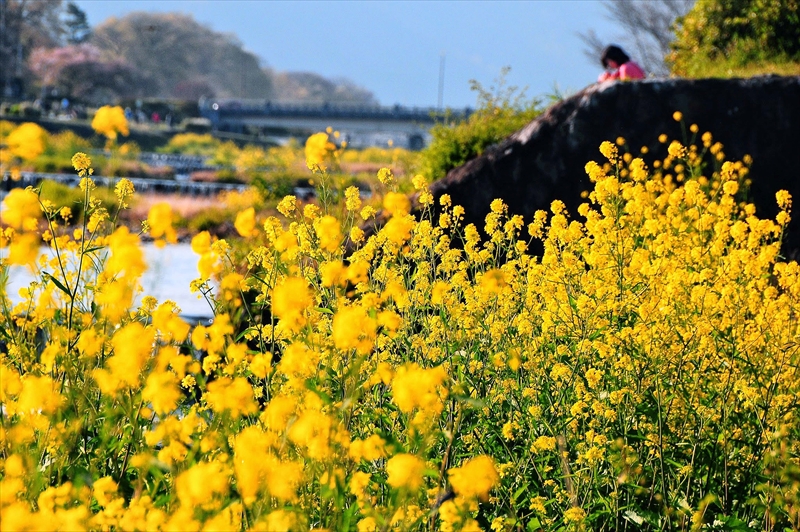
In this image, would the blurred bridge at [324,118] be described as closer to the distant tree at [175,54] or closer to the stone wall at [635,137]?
the distant tree at [175,54]

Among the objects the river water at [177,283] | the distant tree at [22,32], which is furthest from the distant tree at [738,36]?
the distant tree at [22,32]

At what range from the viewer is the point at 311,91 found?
12625cm

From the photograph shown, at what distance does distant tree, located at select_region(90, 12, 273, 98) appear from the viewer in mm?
84375

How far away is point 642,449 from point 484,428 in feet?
1.79

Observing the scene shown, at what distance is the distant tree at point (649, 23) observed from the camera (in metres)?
24.0

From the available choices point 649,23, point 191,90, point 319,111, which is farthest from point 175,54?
point 649,23

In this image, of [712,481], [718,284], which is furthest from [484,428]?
[718,284]

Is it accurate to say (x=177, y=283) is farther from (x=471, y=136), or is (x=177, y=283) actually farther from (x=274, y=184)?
(x=274, y=184)

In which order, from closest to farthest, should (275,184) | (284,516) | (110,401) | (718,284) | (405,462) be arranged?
(405,462), (284,516), (110,401), (718,284), (275,184)

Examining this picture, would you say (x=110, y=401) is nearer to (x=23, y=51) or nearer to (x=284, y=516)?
(x=284, y=516)

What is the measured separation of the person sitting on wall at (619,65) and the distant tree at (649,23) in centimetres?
1376

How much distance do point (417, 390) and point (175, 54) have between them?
90.0 m

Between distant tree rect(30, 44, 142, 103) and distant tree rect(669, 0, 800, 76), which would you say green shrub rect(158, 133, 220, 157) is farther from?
distant tree rect(669, 0, 800, 76)

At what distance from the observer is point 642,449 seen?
10.3 ft
